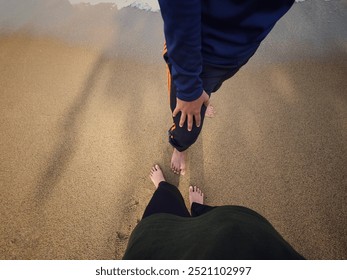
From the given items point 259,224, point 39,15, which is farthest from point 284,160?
point 39,15

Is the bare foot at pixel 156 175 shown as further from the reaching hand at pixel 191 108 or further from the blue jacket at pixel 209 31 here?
the blue jacket at pixel 209 31

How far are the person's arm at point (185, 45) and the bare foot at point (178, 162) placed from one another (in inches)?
26.3

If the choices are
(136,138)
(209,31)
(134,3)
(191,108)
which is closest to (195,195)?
(136,138)

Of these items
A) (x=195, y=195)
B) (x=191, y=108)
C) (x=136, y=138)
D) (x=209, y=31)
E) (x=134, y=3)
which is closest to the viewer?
(x=209, y=31)

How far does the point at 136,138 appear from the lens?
1.69m

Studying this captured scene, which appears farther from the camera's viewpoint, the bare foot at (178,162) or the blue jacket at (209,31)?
the bare foot at (178,162)

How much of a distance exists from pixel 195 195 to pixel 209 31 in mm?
996

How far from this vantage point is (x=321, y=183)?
1.52 meters

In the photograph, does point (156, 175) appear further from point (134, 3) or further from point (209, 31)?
point (134, 3)

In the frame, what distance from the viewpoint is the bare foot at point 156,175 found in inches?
59.2

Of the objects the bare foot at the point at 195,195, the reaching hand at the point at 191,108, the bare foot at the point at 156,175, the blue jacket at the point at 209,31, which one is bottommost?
the bare foot at the point at 195,195

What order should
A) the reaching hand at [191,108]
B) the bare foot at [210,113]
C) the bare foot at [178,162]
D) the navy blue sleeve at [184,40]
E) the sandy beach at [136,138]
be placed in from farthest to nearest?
the bare foot at [210,113], the bare foot at [178,162], the sandy beach at [136,138], the reaching hand at [191,108], the navy blue sleeve at [184,40]

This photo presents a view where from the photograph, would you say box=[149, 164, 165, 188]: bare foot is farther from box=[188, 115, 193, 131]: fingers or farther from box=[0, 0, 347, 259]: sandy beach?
box=[188, 115, 193, 131]: fingers

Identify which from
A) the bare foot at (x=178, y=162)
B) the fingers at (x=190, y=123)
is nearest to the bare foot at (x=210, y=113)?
the bare foot at (x=178, y=162)
